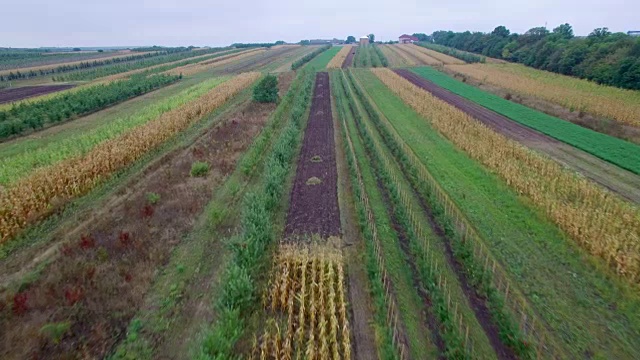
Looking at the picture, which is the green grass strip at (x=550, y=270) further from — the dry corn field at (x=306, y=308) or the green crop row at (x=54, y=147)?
the green crop row at (x=54, y=147)

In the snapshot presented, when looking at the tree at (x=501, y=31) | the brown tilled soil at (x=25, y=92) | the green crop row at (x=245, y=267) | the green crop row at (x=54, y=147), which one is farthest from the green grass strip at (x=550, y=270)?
the tree at (x=501, y=31)

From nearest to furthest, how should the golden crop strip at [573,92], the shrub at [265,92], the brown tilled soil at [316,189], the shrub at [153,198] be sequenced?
the brown tilled soil at [316,189], the shrub at [153,198], the golden crop strip at [573,92], the shrub at [265,92]

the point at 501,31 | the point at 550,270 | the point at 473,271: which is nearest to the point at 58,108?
the point at 473,271

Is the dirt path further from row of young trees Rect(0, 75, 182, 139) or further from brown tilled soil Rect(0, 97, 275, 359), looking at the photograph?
row of young trees Rect(0, 75, 182, 139)

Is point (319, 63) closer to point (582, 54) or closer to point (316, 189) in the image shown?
point (582, 54)

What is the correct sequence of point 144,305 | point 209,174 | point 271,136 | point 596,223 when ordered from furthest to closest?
1. point 271,136
2. point 209,174
3. point 596,223
4. point 144,305

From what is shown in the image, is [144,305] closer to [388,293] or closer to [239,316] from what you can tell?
[239,316]

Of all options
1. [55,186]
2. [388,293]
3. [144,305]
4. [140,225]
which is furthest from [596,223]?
[55,186]
